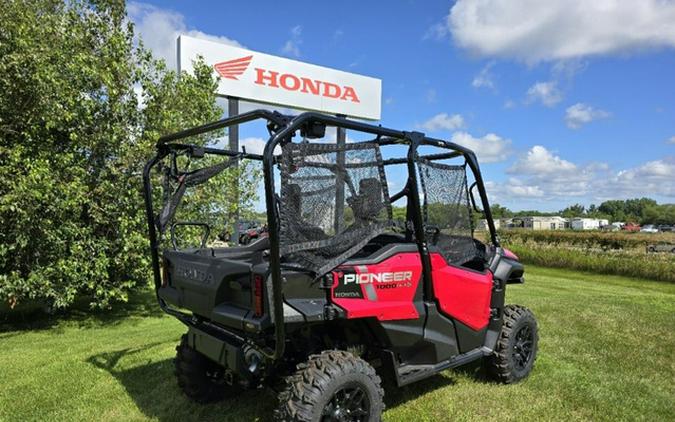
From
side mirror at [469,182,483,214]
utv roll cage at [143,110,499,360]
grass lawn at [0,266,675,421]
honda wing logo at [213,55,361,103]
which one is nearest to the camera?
utv roll cage at [143,110,499,360]

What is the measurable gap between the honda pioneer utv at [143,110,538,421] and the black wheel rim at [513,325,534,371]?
0.27 m

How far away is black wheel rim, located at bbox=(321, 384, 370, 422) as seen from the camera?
3.29 meters

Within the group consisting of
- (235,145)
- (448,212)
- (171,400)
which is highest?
(235,145)

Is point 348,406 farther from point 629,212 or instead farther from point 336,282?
point 629,212

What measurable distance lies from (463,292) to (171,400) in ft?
8.88

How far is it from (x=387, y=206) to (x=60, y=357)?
15.0 feet

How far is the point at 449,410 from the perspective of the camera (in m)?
→ 4.22

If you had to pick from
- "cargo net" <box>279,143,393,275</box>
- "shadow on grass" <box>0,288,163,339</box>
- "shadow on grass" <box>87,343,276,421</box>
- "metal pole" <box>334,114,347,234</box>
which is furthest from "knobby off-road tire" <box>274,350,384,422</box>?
"shadow on grass" <box>0,288,163,339</box>

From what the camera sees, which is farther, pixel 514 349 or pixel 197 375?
pixel 514 349

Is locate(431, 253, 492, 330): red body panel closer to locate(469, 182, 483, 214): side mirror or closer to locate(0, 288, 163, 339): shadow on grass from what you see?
locate(469, 182, 483, 214): side mirror

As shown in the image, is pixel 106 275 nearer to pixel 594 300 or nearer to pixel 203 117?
pixel 203 117

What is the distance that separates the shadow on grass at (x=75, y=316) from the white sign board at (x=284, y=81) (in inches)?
245

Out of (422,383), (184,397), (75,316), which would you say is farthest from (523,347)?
(75,316)

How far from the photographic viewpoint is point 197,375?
4.29m
